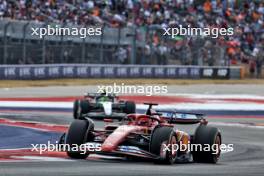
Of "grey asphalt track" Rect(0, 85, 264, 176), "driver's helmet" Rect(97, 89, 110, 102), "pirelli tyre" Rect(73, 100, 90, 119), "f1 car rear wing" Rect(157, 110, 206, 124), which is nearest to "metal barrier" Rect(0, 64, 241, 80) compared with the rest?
"pirelli tyre" Rect(73, 100, 90, 119)

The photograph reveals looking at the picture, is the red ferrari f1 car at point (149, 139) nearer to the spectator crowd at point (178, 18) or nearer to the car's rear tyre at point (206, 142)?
the car's rear tyre at point (206, 142)

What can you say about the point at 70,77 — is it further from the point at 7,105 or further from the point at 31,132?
the point at 31,132

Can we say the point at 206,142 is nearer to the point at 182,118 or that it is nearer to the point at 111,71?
the point at 182,118

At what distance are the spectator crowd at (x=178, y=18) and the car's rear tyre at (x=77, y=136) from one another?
74.7ft

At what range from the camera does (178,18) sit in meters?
41.9

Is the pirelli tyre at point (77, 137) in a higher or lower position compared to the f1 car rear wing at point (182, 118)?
lower

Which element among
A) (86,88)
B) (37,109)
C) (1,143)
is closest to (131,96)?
(86,88)

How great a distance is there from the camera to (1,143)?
1403cm

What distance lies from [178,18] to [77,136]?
30615 millimetres

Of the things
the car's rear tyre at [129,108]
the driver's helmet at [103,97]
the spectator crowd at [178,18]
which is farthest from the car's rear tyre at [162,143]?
the spectator crowd at [178,18]

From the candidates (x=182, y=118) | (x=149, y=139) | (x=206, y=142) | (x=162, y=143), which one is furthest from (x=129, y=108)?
(x=162, y=143)

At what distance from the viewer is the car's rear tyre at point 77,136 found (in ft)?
38.3

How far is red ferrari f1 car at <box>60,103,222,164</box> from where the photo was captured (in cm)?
1143

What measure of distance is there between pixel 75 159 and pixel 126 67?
28.1 metres
